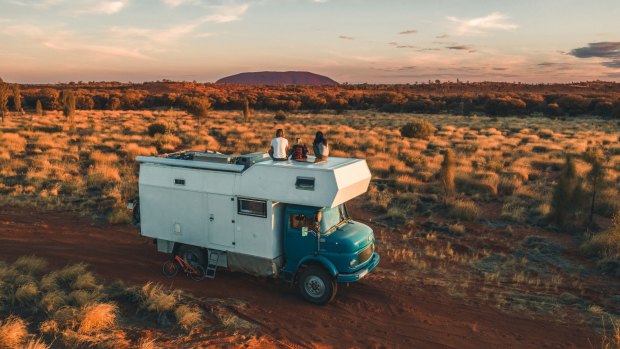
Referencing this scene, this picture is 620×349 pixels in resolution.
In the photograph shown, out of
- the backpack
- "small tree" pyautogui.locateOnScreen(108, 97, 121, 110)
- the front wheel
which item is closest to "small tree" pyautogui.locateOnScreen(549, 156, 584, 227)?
the front wheel

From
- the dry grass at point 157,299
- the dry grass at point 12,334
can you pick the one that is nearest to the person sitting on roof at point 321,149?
the dry grass at point 157,299

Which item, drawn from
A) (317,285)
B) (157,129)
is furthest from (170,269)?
(157,129)

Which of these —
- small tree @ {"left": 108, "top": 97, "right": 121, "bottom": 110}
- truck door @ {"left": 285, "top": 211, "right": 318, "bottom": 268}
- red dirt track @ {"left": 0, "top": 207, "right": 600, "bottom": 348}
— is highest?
small tree @ {"left": 108, "top": 97, "right": 121, "bottom": 110}

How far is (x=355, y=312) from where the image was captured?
31.7 feet

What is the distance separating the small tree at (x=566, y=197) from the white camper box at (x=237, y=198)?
9417 mm

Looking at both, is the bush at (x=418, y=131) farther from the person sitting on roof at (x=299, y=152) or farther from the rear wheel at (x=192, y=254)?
the rear wheel at (x=192, y=254)

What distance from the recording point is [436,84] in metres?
159

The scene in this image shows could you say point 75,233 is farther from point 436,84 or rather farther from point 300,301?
point 436,84

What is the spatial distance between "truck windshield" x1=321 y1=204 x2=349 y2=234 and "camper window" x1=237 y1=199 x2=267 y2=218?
52.0 inches

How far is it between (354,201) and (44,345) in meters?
13.8

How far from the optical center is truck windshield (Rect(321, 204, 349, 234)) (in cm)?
982

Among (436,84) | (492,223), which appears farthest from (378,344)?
(436,84)

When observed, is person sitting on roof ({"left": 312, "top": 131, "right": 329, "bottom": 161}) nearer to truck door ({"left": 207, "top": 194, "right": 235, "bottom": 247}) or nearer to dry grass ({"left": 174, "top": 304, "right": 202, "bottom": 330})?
truck door ({"left": 207, "top": 194, "right": 235, "bottom": 247})

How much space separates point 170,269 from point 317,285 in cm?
378
